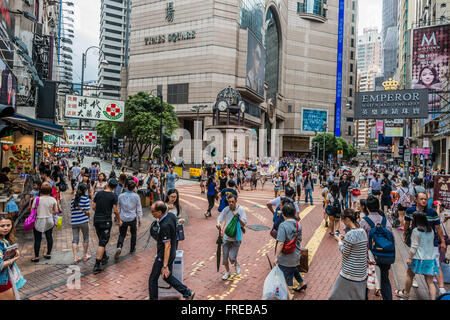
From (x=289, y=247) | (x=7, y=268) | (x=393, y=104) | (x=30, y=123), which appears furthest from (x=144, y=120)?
(x=289, y=247)

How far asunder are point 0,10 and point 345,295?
15.6m

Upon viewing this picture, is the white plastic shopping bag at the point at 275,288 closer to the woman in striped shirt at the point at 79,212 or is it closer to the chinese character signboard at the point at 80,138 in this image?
the woman in striped shirt at the point at 79,212

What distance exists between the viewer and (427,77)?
26.8 m

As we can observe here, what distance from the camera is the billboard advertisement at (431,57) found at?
1037 inches

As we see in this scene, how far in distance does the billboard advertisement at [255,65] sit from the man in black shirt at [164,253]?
48095 mm

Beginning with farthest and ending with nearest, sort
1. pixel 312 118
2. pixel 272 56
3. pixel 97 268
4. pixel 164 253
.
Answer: pixel 312 118 → pixel 272 56 → pixel 97 268 → pixel 164 253

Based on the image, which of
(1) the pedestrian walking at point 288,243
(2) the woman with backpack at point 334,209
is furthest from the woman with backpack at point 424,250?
(2) the woman with backpack at point 334,209

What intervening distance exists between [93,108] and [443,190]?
13886mm

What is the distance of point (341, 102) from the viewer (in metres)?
82.0

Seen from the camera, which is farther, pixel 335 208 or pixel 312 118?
pixel 312 118

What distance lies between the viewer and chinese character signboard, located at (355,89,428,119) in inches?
643

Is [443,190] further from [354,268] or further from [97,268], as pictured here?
[97,268]

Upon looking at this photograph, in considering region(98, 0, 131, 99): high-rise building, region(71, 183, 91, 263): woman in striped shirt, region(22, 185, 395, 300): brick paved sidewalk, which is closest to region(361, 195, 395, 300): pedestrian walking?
region(22, 185, 395, 300): brick paved sidewalk

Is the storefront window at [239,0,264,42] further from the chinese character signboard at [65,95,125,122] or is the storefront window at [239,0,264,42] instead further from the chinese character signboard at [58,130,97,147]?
the chinese character signboard at [65,95,125,122]
